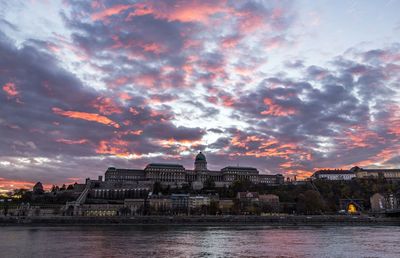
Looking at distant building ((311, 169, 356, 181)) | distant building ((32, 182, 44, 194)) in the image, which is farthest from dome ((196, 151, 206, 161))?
distant building ((32, 182, 44, 194))

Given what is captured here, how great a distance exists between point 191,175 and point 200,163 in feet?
25.9

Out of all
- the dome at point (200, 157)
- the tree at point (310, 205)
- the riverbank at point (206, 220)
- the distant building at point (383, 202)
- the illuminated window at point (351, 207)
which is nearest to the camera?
the riverbank at point (206, 220)

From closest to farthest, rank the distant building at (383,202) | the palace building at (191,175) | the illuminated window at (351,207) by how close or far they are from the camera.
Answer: the distant building at (383,202)
the illuminated window at (351,207)
the palace building at (191,175)

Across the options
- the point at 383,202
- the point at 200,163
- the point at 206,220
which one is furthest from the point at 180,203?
the point at 383,202

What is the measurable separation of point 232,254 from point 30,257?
16.0 meters

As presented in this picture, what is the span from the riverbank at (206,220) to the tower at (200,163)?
83.0 m

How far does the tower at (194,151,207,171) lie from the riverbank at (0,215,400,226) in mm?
83049

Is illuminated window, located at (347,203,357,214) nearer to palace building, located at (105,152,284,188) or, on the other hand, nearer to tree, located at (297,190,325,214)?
tree, located at (297,190,325,214)

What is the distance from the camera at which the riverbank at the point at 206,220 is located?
3595 inches

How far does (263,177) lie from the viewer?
18162 centimetres

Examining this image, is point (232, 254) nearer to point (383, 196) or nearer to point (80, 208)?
point (80, 208)

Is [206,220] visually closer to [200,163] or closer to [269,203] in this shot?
[269,203]

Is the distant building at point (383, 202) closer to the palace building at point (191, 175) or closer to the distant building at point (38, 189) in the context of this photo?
the palace building at point (191, 175)

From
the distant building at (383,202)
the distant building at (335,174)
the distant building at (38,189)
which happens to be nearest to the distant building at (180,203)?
the distant building at (383,202)
